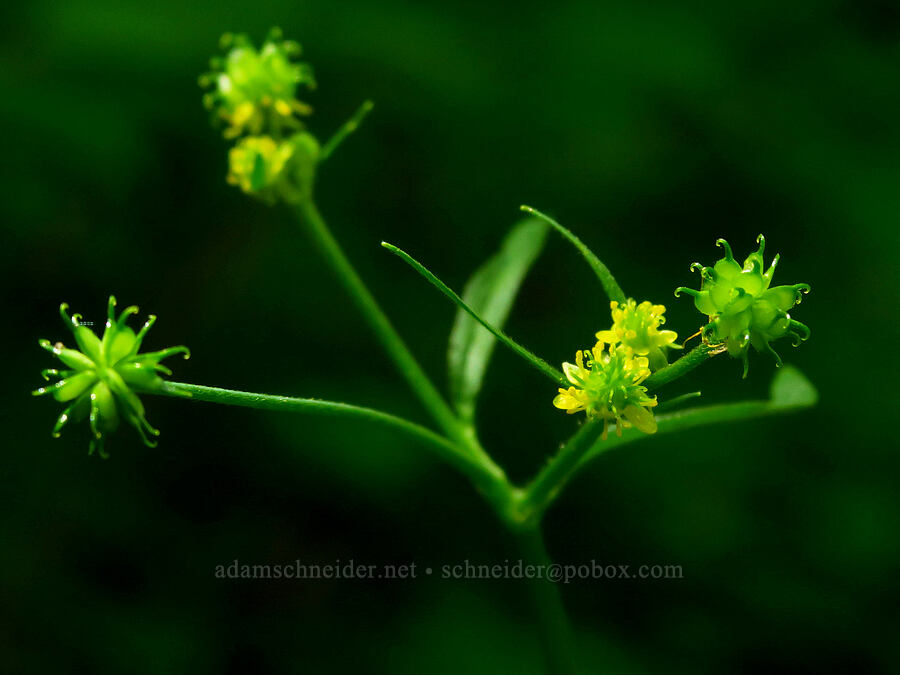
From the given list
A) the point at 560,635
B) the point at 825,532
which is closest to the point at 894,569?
the point at 825,532

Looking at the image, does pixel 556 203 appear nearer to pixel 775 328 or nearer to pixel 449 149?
pixel 449 149

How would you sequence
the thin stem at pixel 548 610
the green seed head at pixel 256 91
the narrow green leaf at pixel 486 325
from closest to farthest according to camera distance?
1. the narrow green leaf at pixel 486 325
2. the thin stem at pixel 548 610
3. the green seed head at pixel 256 91

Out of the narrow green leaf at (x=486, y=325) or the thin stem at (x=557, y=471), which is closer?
the narrow green leaf at (x=486, y=325)

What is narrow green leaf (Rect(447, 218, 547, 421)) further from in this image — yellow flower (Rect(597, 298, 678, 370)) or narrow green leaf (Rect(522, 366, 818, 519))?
yellow flower (Rect(597, 298, 678, 370))

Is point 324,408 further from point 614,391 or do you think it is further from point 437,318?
point 437,318

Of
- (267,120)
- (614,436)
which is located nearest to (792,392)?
(614,436)

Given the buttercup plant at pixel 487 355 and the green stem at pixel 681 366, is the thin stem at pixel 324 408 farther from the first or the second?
the green stem at pixel 681 366

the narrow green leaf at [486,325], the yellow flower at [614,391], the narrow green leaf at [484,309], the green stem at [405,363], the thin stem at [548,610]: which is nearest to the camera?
the narrow green leaf at [486,325]

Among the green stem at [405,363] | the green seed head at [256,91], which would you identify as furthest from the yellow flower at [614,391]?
the green seed head at [256,91]

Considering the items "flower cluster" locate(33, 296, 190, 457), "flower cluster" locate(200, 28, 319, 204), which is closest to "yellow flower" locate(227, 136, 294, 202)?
"flower cluster" locate(200, 28, 319, 204)
